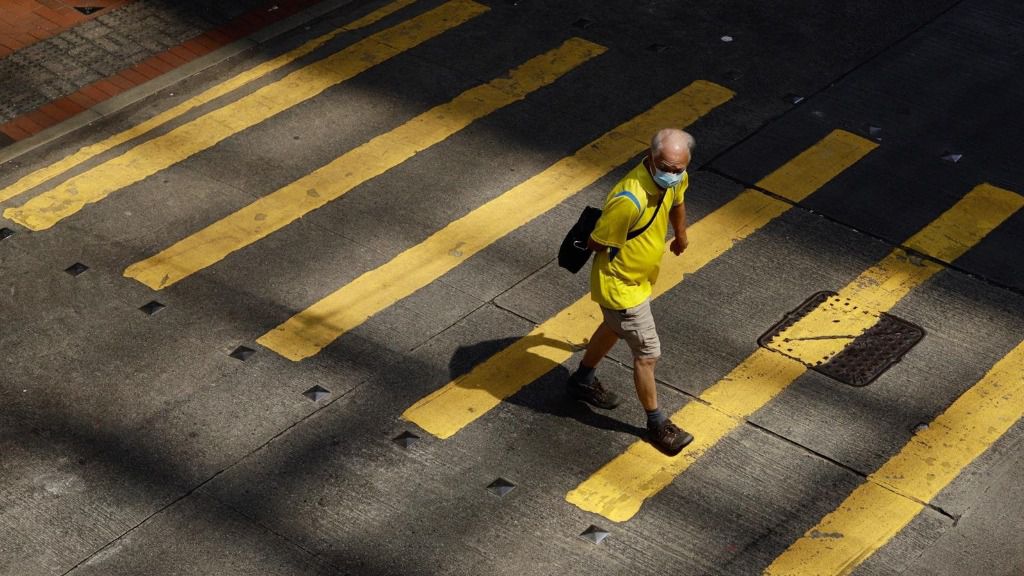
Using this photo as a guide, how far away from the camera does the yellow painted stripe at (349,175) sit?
12.2 m

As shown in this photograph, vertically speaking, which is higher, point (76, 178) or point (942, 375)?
point (76, 178)

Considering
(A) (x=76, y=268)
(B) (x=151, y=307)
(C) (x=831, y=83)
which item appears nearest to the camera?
(B) (x=151, y=307)

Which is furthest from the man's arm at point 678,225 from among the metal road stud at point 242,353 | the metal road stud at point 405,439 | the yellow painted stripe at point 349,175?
the metal road stud at point 242,353

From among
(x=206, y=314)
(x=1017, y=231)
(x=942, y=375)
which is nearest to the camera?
(x=942, y=375)

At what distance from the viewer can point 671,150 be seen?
30.6ft

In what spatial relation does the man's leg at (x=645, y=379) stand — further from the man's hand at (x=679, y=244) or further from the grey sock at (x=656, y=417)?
the man's hand at (x=679, y=244)

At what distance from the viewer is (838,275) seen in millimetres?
11922

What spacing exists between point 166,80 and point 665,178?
23.7 ft

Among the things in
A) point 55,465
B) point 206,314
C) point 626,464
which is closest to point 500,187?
point 206,314

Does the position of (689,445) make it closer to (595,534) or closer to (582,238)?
(595,534)

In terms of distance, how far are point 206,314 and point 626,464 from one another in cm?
350

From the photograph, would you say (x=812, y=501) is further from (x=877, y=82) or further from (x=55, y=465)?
(x=877, y=82)

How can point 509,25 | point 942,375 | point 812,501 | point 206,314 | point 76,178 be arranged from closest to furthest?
point 812,501 → point 942,375 → point 206,314 → point 76,178 → point 509,25

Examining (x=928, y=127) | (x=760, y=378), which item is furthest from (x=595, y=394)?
(x=928, y=127)
